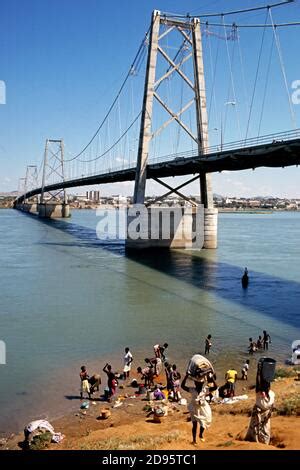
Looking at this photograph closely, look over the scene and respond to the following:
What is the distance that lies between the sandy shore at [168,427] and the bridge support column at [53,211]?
121246 millimetres

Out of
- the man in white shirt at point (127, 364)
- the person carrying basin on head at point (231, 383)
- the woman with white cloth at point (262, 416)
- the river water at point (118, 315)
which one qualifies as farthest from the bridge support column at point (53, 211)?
the woman with white cloth at point (262, 416)

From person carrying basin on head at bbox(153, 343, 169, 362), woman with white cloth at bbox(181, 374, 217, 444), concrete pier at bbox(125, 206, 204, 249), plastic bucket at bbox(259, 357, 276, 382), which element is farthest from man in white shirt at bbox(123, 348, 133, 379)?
concrete pier at bbox(125, 206, 204, 249)

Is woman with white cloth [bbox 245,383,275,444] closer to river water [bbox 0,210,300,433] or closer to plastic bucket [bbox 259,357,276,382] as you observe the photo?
plastic bucket [bbox 259,357,276,382]

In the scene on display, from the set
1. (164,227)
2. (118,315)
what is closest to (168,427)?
(118,315)

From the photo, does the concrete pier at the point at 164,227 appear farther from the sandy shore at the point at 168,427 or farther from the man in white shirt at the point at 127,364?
the sandy shore at the point at 168,427

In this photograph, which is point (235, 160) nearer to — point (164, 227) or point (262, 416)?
point (164, 227)

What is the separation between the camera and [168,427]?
403 inches

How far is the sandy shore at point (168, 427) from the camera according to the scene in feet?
27.2

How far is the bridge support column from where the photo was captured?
131750 mm

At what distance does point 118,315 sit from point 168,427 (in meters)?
12.3

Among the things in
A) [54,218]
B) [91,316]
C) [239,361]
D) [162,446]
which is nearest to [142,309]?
[91,316]

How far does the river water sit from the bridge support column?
90.6 metres

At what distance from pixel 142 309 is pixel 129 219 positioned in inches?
1036
